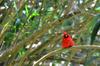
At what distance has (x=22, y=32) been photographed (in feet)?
6.97

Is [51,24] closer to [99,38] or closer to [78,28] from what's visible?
[78,28]

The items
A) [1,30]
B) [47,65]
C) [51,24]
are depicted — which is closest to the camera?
[51,24]

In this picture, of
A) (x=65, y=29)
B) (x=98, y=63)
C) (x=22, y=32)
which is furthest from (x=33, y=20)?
(x=98, y=63)

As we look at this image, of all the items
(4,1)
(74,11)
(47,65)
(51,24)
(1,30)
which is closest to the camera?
(74,11)

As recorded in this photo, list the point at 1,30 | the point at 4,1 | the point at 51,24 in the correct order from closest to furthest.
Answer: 1. the point at 51,24
2. the point at 1,30
3. the point at 4,1

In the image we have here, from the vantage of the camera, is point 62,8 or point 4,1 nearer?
point 62,8

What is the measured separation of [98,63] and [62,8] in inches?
20.6

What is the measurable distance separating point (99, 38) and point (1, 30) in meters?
0.85

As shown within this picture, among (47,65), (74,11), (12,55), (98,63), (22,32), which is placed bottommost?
(47,65)

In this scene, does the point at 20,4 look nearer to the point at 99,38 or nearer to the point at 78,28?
the point at 78,28

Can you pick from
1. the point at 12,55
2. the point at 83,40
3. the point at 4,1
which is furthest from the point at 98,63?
the point at 4,1

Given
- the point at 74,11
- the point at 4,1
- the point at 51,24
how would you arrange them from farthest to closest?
the point at 4,1
the point at 51,24
the point at 74,11

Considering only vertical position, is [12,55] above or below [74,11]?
below

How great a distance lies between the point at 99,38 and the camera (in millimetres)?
2443
